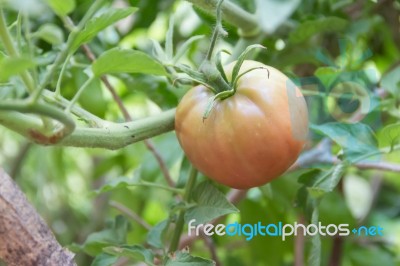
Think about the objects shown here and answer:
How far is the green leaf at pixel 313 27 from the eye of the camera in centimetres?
62

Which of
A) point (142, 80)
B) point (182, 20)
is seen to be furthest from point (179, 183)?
point (182, 20)

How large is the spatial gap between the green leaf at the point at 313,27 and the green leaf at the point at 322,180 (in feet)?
0.58

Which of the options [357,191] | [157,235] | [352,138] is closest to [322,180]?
[352,138]

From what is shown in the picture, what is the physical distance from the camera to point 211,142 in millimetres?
423

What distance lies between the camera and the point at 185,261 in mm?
455

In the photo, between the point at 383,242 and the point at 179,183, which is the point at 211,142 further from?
the point at 383,242

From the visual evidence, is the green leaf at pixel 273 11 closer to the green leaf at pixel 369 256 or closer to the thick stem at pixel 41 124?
the thick stem at pixel 41 124

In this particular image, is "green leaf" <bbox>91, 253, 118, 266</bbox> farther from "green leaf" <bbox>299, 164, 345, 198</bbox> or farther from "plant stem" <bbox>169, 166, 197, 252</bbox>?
"green leaf" <bbox>299, 164, 345, 198</bbox>

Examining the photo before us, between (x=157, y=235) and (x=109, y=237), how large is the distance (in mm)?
47

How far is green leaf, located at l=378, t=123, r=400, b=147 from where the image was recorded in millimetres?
486

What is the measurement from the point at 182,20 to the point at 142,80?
0.25 meters

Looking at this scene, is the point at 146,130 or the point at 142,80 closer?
the point at 146,130

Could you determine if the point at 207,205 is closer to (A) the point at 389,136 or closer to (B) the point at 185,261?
(B) the point at 185,261

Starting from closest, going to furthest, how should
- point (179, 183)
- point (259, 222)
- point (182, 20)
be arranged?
point (179, 183), point (259, 222), point (182, 20)
